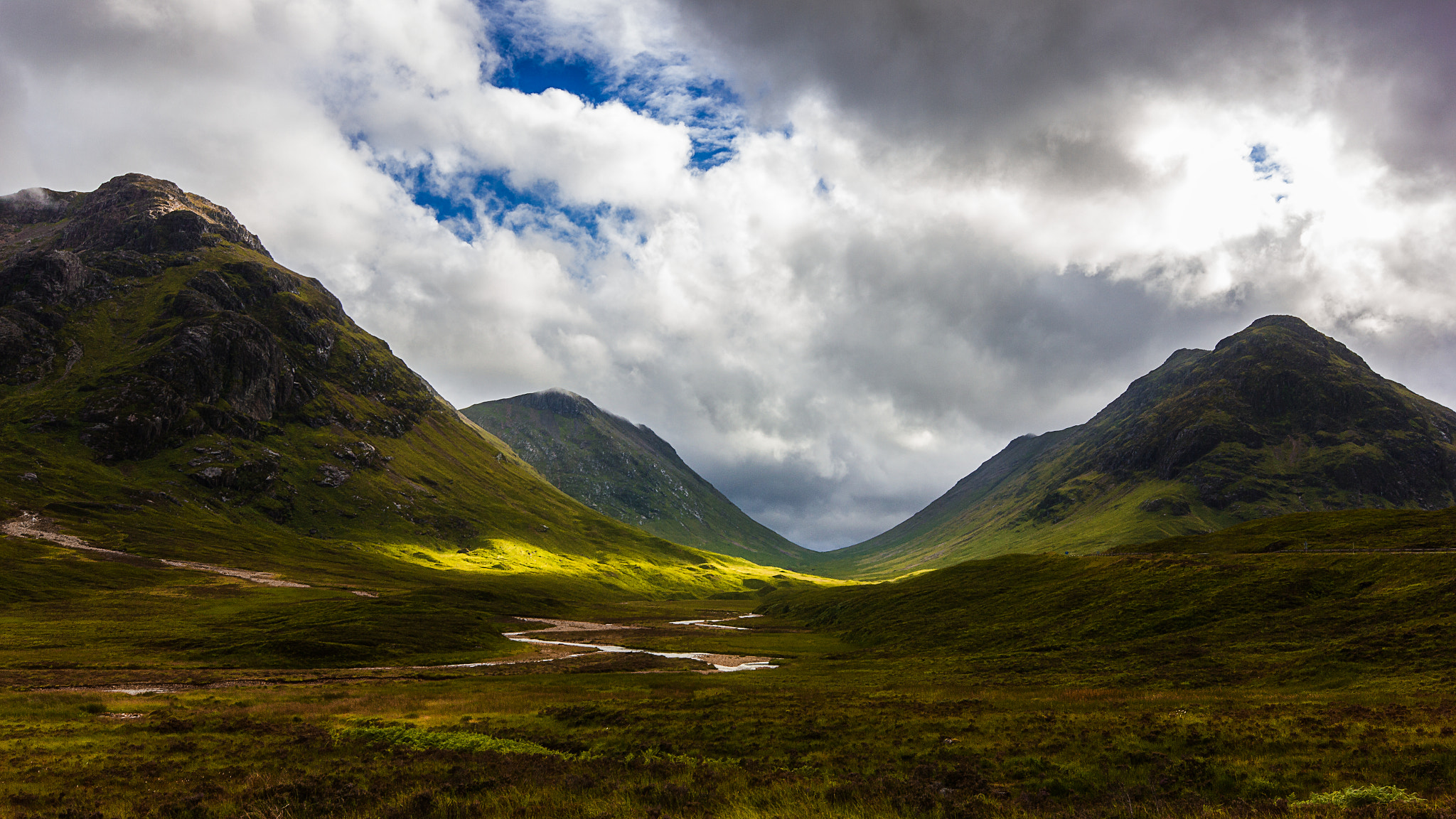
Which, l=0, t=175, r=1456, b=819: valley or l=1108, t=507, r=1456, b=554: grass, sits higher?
l=1108, t=507, r=1456, b=554: grass

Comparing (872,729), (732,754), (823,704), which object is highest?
(872,729)

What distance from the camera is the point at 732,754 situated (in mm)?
27781

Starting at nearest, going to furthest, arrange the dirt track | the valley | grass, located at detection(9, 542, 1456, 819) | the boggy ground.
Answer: the boggy ground → grass, located at detection(9, 542, 1456, 819) → the valley → the dirt track

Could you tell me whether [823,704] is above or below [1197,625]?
below

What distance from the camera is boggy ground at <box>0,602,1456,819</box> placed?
17.6 meters

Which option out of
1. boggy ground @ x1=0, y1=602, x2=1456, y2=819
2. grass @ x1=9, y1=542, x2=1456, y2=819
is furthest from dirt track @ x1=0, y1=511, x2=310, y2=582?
boggy ground @ x1=0, y1=602, x2=1456, y2=819

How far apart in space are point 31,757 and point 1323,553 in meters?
116

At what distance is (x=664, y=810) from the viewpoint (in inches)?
639

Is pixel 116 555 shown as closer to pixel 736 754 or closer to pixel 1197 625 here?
pixel 736 754

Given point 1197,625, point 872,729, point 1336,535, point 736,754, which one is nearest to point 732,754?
point 736,754

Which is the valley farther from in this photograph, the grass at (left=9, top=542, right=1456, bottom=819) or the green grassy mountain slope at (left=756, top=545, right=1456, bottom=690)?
the green grassy mountain slope at (left=756, top=545, right=1456, bottom=690)

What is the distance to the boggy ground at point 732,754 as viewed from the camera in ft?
57.7

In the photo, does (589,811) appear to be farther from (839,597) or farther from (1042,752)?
(839,597)

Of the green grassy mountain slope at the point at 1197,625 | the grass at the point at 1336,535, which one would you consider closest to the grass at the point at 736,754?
the green grassy mountain slope at the point at 1197,625
